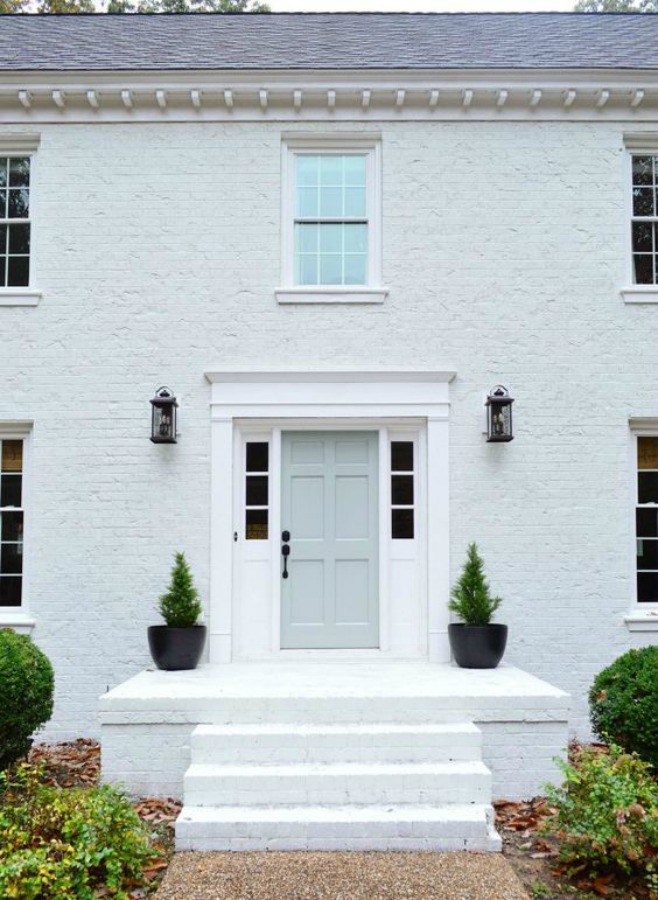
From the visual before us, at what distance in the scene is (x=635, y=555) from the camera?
7.36 m

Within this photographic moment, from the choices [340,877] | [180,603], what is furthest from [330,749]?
[180,603]

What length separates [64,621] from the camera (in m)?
7.15

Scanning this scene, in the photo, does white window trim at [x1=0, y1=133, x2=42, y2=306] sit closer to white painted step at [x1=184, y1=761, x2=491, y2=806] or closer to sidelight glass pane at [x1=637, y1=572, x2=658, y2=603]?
white painted step at [x1=184, y1=761, x2=491, y2=806]

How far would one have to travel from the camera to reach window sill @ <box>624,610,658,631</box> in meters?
→ 7.16

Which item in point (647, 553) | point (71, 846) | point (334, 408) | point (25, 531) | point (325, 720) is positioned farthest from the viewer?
point (647, 553)

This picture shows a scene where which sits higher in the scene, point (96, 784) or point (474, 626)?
point (474, 626)

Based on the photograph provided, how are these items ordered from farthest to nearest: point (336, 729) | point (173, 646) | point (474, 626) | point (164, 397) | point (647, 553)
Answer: point (647, 553) < point (164, 397) < point (474, 626) < point (173, 646) < point (336, 729)

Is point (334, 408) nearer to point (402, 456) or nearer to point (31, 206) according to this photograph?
point (402, 456)

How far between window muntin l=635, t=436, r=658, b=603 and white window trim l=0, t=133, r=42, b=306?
6014 mm

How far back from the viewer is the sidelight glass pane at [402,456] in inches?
294

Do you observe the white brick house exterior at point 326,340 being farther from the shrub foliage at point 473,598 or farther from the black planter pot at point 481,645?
the black planter pot at point 481,645

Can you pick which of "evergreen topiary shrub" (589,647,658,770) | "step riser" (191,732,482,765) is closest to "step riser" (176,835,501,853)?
"step riser" (191,732,482,765)

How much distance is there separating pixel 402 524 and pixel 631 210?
3.81m

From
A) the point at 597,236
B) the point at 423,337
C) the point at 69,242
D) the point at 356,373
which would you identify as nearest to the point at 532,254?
the point at 597,236
